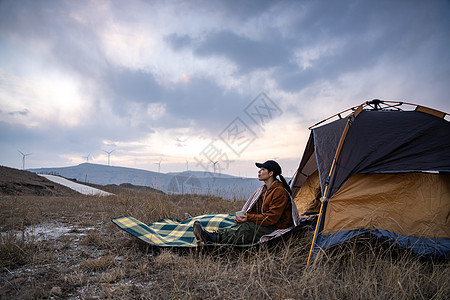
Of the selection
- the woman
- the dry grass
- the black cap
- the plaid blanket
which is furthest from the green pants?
the black cap

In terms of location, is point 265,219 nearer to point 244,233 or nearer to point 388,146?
point 244,233

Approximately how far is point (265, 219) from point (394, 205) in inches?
64.2

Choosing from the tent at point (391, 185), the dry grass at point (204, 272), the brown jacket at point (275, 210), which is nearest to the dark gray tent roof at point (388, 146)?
the tent at point (391, 185)

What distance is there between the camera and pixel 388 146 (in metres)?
3.52

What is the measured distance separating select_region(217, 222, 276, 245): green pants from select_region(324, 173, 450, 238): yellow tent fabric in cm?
84

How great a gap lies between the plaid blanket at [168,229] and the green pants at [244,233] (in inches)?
17.3

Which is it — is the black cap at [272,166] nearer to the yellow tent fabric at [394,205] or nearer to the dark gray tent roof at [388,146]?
the dark gray tent roof at [388,146]

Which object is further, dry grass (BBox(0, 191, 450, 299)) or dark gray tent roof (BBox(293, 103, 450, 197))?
dark gray tent roof (BBox(293, 103, 450, 197))

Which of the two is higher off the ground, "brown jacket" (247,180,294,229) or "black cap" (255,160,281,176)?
"black cap" (255,160,281,176)

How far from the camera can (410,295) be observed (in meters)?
2.19

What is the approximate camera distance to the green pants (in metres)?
3.46

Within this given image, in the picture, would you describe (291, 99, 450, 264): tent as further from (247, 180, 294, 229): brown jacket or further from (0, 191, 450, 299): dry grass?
(247, 180, 294, 229): brown jacket

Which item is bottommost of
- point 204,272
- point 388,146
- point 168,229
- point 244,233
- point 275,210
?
point 204,272

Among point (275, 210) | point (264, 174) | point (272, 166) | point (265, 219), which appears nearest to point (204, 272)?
point (265, 219)
